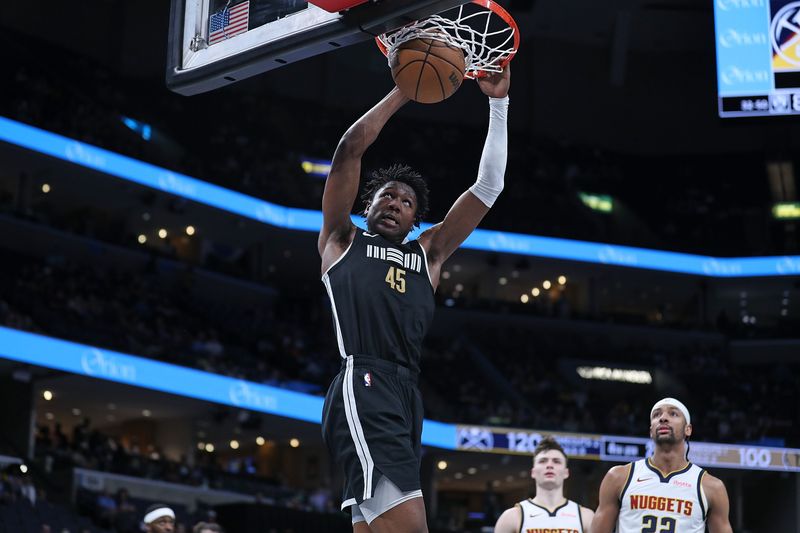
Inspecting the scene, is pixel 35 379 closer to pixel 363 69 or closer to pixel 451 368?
pixel 451 368

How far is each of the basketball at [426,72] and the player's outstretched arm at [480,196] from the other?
211 mm

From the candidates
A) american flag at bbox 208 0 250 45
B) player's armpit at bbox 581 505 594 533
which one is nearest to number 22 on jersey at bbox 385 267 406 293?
american flag at bbox 208 0 250 45

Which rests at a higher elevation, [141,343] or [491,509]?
[141,343]

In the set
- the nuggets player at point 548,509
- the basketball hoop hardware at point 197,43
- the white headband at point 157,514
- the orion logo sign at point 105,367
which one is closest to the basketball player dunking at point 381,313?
the basketball hoop hardware at point 197,43

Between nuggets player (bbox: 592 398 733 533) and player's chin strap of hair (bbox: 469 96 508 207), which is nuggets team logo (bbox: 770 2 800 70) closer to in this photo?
nuggets player (bbox: 592 398 733 533)

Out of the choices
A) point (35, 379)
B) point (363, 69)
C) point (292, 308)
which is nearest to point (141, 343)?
point (35, 379)

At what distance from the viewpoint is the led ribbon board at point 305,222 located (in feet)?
85.0

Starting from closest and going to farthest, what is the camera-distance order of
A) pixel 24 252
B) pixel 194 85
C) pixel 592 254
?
pixel 194 85 < pixel 24 252 < pixel 592 254

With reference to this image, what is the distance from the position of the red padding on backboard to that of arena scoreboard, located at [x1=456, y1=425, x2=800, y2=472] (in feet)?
79.2

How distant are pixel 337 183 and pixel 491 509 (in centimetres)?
2568

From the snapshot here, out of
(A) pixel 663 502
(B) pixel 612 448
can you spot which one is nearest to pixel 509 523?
(A) pixel 663 502

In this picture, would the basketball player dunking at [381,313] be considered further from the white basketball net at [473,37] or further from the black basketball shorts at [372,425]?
the white basketball net at [473,37]

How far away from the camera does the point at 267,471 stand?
32.5 metres

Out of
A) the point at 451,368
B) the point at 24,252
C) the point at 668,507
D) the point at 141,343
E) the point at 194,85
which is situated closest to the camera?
the point at 194,85
